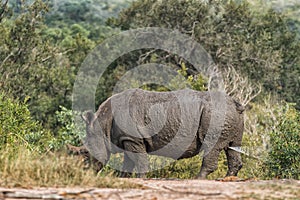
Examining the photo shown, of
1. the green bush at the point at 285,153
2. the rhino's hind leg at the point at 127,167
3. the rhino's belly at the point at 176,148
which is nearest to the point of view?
the rhino's belly at the point at 176,148

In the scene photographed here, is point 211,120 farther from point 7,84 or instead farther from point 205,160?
point 7,84

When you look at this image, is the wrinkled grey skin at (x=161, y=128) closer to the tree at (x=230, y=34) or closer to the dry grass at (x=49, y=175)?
the dry grass at (x=49, y=175)

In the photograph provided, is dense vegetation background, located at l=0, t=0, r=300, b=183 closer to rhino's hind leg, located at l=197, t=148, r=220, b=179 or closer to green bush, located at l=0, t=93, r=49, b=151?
green bush, located at l=0, t=93, r=49, b=151

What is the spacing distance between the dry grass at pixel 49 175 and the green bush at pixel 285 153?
6.24 meters

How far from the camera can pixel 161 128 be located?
13.4 metres

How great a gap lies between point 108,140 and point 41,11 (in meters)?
23.0

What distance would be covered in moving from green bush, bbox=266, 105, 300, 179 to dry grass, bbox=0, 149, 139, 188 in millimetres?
6244

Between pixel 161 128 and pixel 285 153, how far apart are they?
347 cm

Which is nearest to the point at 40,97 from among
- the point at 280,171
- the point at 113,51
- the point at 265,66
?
the point at 113,51

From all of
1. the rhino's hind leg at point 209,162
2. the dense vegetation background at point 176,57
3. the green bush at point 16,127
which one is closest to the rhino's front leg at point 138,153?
the rhino's hind leg at point 209,162

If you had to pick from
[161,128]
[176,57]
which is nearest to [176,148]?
[161,128]

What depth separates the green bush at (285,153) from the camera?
14.8 meters

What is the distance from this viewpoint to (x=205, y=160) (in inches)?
527

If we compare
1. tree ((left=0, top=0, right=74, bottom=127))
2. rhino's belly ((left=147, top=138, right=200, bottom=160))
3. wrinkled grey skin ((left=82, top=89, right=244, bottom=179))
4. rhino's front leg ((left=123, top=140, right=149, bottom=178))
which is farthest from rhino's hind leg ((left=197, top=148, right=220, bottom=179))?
tree ((left=0, top=0, right=74, bottom=127))
